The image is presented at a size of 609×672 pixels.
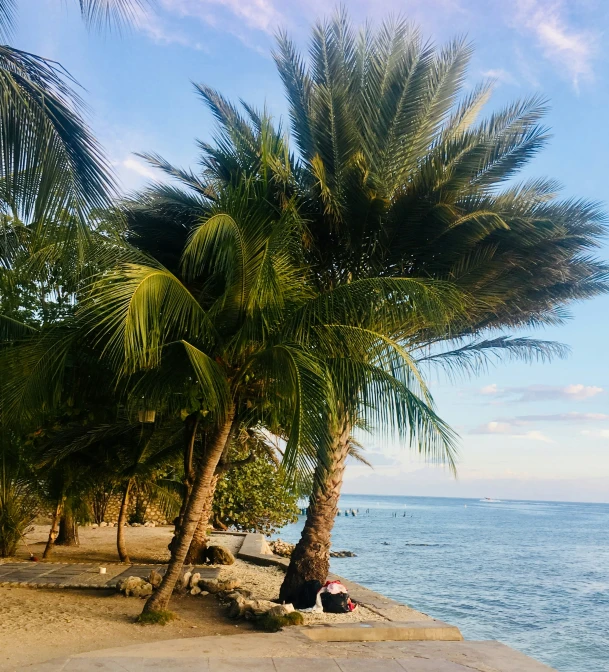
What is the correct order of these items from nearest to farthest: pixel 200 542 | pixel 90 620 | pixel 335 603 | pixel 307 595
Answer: pixel 90 620, pixel 335 603, pixel 307 595, pixel 200 542

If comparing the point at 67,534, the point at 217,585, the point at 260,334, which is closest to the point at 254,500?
the point at 67,534

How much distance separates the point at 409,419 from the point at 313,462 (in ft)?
3.72

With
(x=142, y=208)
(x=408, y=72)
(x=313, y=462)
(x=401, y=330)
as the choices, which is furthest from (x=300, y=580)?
(x=408, y=72)

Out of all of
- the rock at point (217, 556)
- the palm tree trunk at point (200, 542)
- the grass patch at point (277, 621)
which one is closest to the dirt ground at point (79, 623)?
the grass patch at point (277, 621)

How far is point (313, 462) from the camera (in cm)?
734

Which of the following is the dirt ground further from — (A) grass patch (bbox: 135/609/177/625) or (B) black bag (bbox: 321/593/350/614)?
(B) black bag (bbox: 321/593/350/614)

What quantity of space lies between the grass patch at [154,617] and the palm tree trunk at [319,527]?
1973mm

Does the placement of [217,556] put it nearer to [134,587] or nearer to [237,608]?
[134,587]

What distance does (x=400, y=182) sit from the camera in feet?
31.4

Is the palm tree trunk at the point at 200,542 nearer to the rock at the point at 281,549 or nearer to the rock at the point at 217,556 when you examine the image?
the rock at the point at 217,556

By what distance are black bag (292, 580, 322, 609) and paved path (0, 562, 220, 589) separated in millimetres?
2602

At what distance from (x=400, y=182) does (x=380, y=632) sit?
581 centimetres

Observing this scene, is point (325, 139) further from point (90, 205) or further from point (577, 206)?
Answer: point (90, 205)

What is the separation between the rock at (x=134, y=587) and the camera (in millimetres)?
9742
